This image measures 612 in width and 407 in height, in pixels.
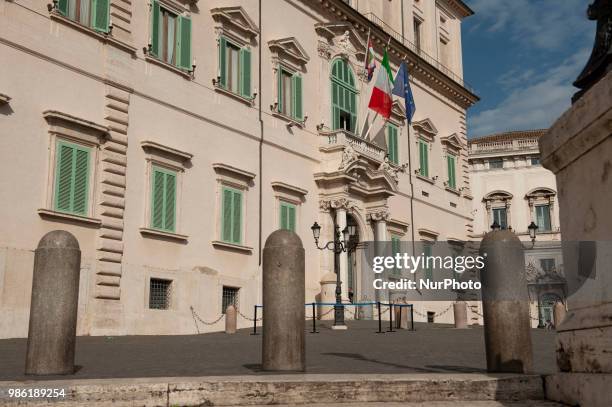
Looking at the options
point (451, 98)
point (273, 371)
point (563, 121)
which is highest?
point (451, 98)

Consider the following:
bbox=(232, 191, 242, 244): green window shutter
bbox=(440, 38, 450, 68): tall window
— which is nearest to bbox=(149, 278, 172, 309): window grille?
bbox=(232, 191, 242, 244): green window shutter

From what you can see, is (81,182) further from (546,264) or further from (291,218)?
(546,264)

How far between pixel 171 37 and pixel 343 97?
8771 mm

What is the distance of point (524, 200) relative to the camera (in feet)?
186

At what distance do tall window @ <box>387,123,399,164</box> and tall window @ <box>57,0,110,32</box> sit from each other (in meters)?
14.5

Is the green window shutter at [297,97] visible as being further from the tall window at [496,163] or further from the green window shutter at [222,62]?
the tall window at [496,163]

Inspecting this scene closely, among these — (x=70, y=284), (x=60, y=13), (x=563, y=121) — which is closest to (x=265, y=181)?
(x=60, y=13)

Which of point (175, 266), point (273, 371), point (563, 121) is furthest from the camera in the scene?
point (175, 266)

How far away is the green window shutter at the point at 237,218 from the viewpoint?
21.6m

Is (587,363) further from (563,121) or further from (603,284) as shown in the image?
(563,121)

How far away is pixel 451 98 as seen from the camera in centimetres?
3631

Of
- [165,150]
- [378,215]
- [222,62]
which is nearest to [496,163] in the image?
[378,215]

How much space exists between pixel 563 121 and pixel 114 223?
14435mm

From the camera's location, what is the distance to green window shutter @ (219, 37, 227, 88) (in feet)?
72.2
